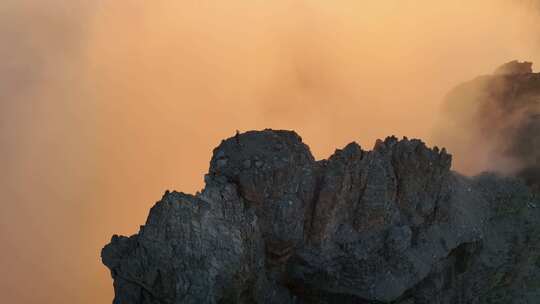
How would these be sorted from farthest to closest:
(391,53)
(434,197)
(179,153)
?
(179,153) < (391,53) < (434,197)

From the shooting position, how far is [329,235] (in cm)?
3681

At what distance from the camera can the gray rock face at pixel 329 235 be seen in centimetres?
3262

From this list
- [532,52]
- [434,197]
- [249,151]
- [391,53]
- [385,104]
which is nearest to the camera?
[249,151]

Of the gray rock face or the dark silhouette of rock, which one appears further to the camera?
the dark silhouette of rock

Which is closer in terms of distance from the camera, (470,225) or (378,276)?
(378,276)

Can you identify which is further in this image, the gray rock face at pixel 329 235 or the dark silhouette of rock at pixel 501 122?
the dark silhouette of rock at pixel 501 122

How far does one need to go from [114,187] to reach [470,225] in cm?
16654

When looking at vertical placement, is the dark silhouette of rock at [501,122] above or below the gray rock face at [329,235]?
above

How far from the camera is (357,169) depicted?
37.8 metres

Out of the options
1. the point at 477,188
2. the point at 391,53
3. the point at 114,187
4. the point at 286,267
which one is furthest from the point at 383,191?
the point at 114,187

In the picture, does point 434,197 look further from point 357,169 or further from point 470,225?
point 357,169

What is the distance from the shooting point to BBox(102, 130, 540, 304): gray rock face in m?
32.6

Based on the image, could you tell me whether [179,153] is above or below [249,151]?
above

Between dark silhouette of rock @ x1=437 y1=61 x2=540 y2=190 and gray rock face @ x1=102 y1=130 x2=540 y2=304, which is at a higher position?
dark silhouette of rock @ x1=437 y1=61 x2=540 y2=190
